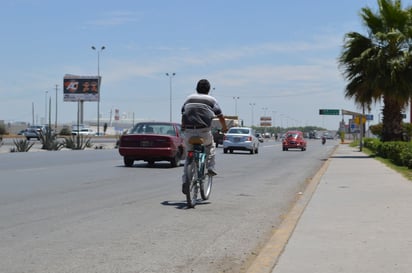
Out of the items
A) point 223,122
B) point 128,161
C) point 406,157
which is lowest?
point 128,161

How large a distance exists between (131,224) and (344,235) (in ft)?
9.47

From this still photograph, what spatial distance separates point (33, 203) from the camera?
38.8ft

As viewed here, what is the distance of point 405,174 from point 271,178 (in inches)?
150

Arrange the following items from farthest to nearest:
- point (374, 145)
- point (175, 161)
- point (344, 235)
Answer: point (374, 145) < point (175, 161) < point (344, 235)

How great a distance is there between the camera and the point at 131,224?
9.51 meters

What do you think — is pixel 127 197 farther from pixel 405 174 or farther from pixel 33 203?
pixel 405 174

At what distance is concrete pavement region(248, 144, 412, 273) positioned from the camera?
22.2 ft

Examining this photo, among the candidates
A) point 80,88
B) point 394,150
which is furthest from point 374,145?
point 80,88

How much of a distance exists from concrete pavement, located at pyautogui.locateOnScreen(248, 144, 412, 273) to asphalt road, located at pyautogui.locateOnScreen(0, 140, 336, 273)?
1.13 feet

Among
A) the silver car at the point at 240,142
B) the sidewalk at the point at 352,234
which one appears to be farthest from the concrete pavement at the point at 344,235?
the silver car at the point at 240,142

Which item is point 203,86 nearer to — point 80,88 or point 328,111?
point 328,111

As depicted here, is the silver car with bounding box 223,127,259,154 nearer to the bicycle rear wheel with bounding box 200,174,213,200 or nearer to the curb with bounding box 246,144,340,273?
the bicycle rear wheel with bounding box 200,174,213,200

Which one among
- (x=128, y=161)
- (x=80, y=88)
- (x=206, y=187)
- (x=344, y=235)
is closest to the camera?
(x=344, y=235)

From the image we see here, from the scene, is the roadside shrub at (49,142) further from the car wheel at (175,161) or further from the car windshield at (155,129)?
the car wheel at (175,161)
